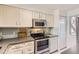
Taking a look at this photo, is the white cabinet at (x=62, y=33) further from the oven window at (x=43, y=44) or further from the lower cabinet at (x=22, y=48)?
the lower cabinet at (x=22, y=48)

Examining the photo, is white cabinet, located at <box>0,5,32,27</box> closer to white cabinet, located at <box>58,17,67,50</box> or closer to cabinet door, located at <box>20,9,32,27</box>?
cabinet door, located at <box>20,9,32,27</box>

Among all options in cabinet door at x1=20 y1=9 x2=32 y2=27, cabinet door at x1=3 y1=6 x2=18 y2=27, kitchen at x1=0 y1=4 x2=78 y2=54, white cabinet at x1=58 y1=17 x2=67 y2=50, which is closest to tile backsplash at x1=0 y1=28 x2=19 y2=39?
kitchen at x1=0 y1=4 x2=78 y2=54

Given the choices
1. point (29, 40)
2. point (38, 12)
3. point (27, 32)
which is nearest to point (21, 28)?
point (27, 32)

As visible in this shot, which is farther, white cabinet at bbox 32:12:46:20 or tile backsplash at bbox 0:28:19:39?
tile backsplash at bbox 0:28:19:39

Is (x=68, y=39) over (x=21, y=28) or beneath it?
beneath

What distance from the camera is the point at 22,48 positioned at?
61.1 inches

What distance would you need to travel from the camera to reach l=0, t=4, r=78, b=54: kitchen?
1577mm

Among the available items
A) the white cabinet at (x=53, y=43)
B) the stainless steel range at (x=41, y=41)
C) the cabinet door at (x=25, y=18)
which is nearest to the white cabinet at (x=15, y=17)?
the cabinet door at (x=25, y=18)

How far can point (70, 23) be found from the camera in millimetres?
1595

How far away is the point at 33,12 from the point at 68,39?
0.71 m
